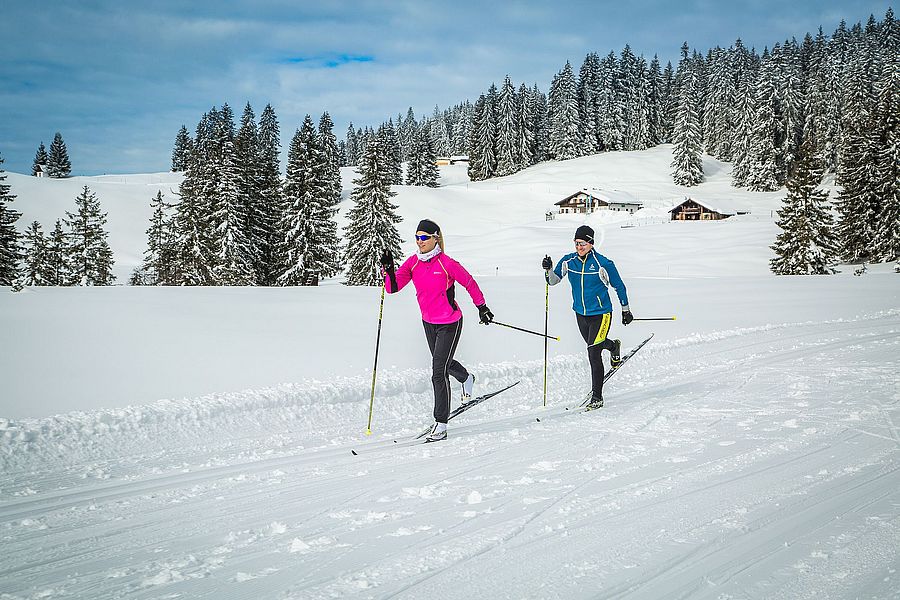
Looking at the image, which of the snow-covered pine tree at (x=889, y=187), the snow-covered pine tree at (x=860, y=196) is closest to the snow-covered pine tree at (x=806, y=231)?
the snow-covered pine tree at (x=889, y=187)

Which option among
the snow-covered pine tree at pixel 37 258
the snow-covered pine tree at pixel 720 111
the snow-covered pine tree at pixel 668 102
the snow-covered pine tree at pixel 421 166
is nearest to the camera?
the snow-covered pine tree at pixel 37 258

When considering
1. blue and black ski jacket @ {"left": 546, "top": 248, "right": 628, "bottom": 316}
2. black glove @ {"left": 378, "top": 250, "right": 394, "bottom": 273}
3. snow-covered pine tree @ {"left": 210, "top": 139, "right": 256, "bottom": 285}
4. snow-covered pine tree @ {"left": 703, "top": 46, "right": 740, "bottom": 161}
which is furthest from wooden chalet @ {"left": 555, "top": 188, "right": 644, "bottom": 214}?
black glove @ {"left": 378, "top": 250, "right": 394, "bottom": 273}

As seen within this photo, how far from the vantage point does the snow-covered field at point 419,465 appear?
330 cm

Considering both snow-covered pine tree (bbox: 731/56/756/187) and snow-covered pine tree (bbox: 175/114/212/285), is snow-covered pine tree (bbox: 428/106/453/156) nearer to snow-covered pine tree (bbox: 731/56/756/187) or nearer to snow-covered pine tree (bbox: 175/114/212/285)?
snow-covered pine tree (bbox: 731/56/756/187)

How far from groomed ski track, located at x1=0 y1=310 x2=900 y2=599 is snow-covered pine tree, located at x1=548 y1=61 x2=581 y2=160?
357 ft

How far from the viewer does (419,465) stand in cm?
532

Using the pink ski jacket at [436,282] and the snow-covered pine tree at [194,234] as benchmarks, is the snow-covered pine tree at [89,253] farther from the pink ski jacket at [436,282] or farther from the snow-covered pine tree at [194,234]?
the pink ski jacket at [436,282]

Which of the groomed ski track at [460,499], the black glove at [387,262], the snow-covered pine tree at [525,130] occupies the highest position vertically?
the snow-covered pine tree at [525,130]

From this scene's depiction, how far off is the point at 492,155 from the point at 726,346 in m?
104

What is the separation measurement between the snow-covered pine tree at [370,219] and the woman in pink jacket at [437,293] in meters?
30.5

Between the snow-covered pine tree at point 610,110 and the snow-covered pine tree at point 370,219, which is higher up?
the snow-covered pine tree at point 610,110

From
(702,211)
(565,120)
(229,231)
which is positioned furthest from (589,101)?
(229,231)

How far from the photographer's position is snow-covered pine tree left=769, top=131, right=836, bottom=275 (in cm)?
3866

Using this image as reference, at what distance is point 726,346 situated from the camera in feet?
40.5
